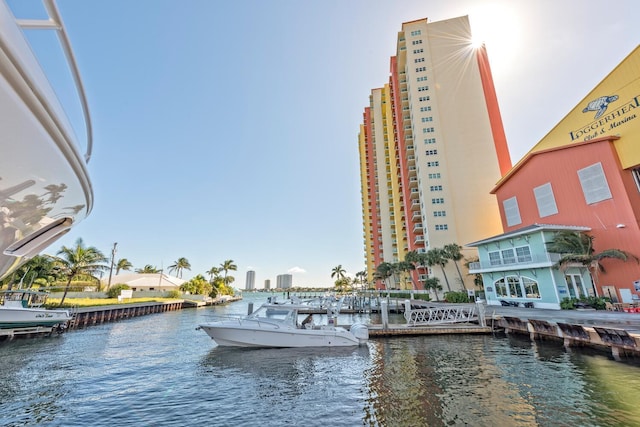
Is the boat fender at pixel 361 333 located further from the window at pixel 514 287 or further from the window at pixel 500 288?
the window at pixel 500 288

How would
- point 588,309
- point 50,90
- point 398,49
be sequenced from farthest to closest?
point 398,49 < point 588,309 < point 50,90

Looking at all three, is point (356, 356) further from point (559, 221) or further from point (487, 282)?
point (559, 221)

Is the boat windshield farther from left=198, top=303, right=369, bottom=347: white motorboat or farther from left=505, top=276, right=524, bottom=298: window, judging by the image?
left=505, top=276, right=524, bottom=298: window

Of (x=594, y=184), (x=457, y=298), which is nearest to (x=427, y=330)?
(x=457, y=298)

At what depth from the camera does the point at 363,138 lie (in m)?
102

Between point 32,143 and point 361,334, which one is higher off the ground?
point 32,143

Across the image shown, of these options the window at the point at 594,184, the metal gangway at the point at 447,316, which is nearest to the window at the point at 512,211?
the window at the point at 594,184

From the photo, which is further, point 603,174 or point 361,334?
point 603,174

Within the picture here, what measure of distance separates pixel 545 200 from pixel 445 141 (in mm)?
25633

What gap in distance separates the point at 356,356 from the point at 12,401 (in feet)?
42.5

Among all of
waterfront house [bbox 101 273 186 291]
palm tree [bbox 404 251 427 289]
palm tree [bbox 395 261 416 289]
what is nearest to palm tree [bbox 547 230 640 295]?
palm tree [bbox 404 251 427 289]

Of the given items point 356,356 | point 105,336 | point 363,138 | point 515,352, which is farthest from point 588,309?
point 363,138

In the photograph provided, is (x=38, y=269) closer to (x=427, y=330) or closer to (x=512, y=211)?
(x=427, y=330)

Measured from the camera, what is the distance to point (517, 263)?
26031mm
